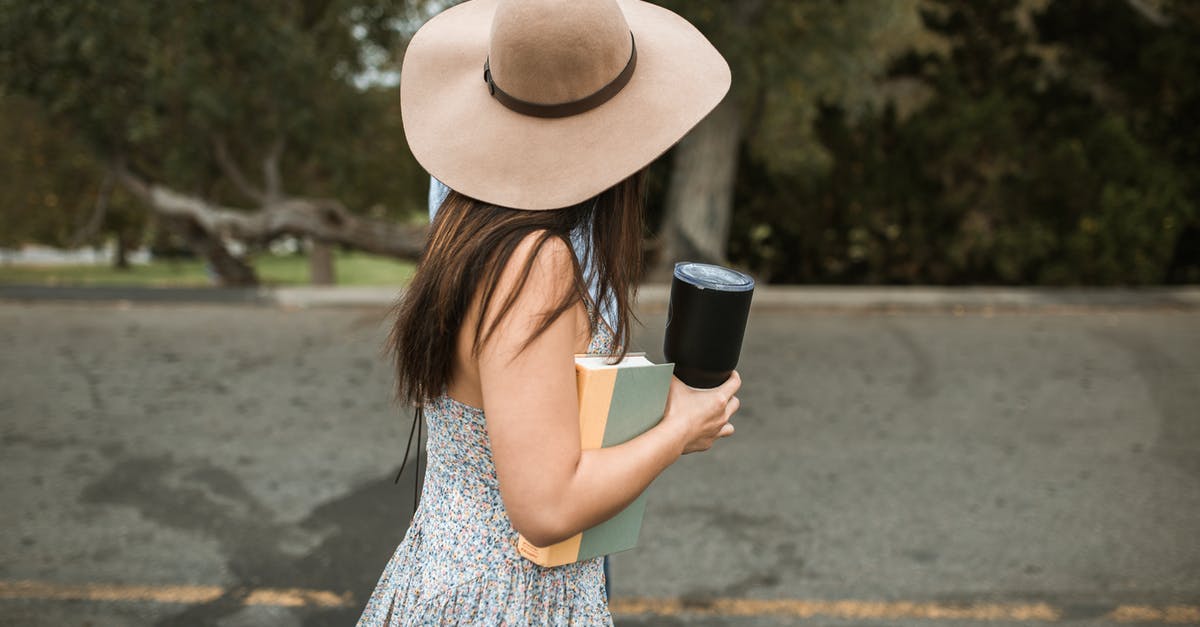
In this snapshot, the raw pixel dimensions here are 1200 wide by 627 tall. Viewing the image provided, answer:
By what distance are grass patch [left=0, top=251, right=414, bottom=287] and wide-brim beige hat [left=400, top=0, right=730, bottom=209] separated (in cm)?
2149

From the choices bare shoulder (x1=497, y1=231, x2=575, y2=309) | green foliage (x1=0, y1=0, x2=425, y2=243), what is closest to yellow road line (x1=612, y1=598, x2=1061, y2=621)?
bare shoulder (x1=497, y1=231, x2=575, y2=309)

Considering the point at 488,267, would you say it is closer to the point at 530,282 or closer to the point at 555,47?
the point at 530,282

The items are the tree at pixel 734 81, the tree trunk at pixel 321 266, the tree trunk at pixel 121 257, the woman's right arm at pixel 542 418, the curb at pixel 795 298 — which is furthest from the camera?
the tree trunk at pixel 121 257

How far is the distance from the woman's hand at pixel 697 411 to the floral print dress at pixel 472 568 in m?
0.13

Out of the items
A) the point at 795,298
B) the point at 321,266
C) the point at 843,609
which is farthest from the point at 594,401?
the point at 321,266

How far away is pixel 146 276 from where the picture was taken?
28.5m

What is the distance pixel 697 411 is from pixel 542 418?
0.31 m

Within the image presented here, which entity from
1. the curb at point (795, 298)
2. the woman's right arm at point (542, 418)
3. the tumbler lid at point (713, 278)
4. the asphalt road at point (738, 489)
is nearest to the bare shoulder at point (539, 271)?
the woman's right arm at point (542, 418)

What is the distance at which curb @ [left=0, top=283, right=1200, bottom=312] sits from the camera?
343 inches

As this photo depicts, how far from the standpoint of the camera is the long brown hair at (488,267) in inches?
47.8

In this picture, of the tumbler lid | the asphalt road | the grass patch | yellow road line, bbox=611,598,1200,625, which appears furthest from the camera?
the grass patch

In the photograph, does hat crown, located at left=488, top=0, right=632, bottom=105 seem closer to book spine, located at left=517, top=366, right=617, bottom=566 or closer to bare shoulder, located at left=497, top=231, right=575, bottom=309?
bare shoulder, located at left=497, top=231, right=575, bottom=309

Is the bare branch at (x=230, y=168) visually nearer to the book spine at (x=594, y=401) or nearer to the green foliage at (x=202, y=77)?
the green foliage at (x=202, y=77)

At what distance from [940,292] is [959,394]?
3.49 m
